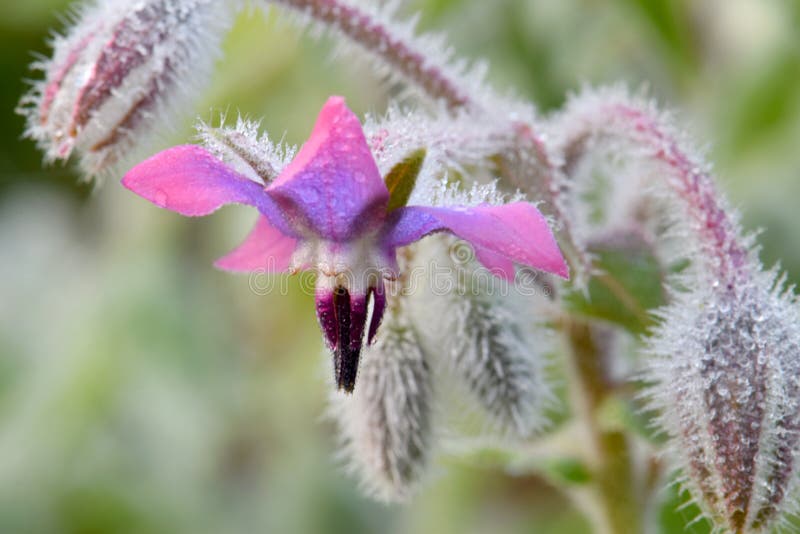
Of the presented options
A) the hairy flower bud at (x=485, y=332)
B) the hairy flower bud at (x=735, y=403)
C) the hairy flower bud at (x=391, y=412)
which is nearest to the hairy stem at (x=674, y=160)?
the hairy flower bud at (x=735, y=403)

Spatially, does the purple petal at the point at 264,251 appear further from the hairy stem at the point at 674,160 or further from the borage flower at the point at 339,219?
the hairy stem at the point at 674,160

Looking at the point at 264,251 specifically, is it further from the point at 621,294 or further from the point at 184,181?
the point at 621,294

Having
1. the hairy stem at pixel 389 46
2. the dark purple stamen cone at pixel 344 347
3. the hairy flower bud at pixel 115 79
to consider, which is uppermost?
the hairy stem at pixel 389 46

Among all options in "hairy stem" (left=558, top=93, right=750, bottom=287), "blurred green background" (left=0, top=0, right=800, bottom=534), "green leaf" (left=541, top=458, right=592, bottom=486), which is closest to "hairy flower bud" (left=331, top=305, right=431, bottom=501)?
"green leaf" (left=541, top=458, right=592, bottom=486)

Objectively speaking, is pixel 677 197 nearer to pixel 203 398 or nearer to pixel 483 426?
pixel 483 426

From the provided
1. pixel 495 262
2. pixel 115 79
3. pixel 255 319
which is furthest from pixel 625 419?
pixel 255 319

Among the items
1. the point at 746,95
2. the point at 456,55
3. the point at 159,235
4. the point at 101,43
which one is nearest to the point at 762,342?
the point at 101,43
